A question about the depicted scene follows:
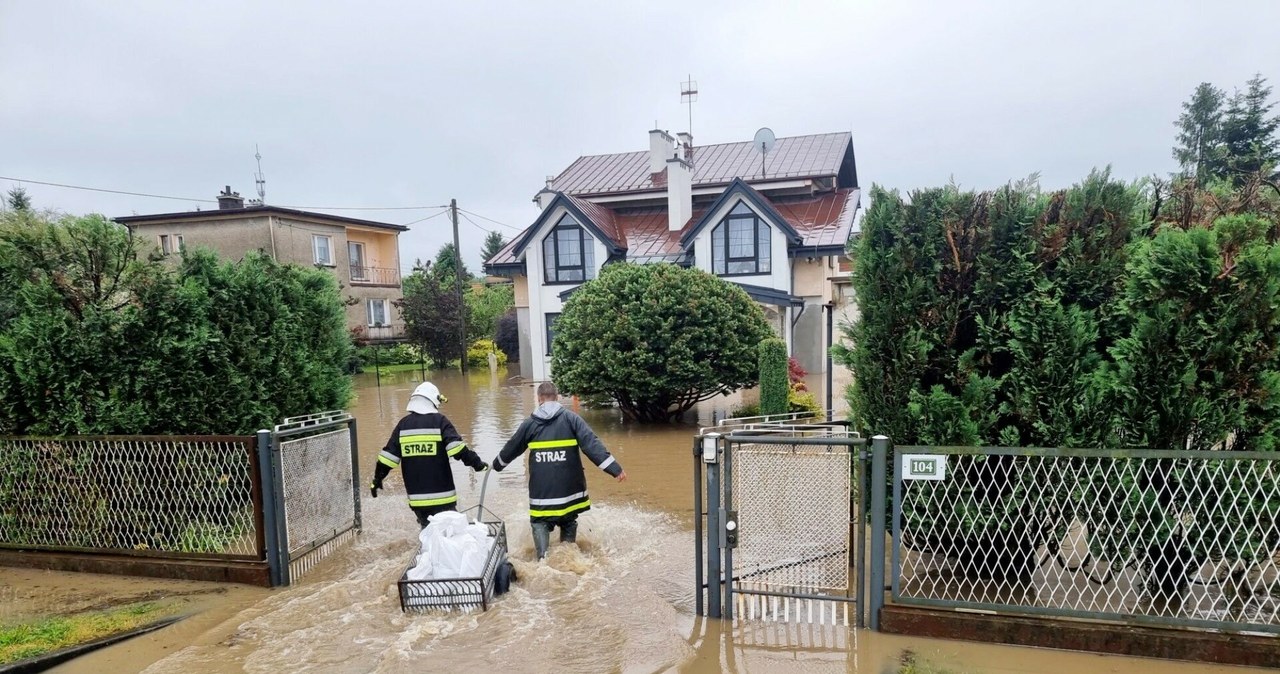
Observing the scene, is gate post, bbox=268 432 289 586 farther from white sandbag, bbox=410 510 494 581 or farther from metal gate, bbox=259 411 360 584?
white sandbag, bbox=410 510 494 581

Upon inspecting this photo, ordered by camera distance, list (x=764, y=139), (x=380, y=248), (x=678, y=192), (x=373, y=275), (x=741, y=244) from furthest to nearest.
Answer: (x=380, y=248), (x=373, y=275), (x=764, y=139), (x=678, y=192), (x=741, y=244)

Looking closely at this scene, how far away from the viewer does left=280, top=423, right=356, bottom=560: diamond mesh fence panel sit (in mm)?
5629

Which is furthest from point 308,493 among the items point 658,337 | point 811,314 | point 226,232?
point 226,232

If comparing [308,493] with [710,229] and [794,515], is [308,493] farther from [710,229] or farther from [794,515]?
[710,229]

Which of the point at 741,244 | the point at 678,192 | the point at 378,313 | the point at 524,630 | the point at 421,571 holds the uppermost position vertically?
the point at 678,192

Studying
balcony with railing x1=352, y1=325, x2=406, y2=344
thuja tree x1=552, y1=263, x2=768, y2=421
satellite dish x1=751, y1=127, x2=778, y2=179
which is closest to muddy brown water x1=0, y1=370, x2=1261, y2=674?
thuja tree x1=552, y1=263, x2=768, y2=421

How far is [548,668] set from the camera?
4246 millimetres

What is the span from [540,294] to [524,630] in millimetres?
18624

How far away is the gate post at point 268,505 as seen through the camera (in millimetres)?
5336

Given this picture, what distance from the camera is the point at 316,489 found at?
238 inches

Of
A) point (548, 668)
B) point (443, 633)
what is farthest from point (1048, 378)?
point (443, 633)

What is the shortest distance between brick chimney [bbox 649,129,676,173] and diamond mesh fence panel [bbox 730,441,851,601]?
22262mm

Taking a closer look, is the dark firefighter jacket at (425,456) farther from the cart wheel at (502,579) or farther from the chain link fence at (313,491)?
the cart wheel at (502,579)

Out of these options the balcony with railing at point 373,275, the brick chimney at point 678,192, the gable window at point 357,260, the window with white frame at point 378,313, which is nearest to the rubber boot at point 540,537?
the brick chimney at point 678,192
